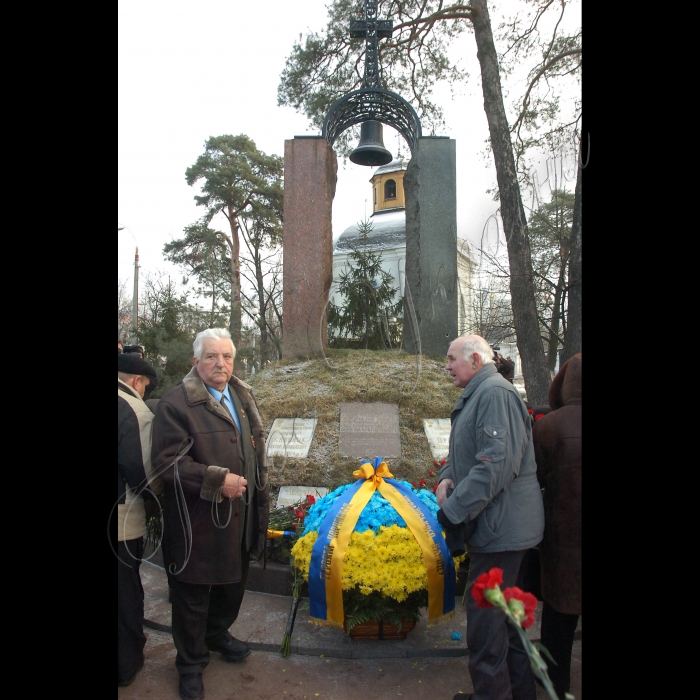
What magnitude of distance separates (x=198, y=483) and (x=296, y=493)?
8.54 ft

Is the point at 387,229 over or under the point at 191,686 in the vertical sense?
over

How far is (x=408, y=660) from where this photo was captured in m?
3.44

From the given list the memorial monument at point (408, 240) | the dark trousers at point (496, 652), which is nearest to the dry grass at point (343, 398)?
the memorial monument at point (408, 240)

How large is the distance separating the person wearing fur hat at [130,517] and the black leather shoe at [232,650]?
0.42 metres

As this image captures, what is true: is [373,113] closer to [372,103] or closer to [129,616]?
[372,103]

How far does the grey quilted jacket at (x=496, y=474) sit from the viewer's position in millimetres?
2668

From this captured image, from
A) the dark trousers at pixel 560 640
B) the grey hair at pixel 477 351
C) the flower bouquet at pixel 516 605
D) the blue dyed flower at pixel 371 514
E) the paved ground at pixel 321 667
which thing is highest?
the grey hair at pixel 477 351

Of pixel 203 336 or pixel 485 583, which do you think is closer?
pixel 485 583

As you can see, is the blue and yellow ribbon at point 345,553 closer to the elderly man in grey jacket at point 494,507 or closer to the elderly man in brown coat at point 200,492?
the elderly man in brown coat at point 200,492

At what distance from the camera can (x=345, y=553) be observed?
343cm

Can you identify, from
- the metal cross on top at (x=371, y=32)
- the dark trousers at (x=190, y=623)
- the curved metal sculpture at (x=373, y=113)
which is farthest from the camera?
the metal cross on top at (x=371, y=32)

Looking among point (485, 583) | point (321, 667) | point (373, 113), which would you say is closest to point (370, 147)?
point (373, 113)

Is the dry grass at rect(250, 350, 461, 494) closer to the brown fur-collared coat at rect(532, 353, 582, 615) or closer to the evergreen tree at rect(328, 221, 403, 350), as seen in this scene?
the evergreen tree at rect(328, 221, 403, 350)
